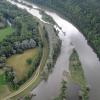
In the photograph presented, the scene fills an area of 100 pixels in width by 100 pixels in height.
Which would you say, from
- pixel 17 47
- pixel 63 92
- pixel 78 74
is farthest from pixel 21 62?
pixel 63 92

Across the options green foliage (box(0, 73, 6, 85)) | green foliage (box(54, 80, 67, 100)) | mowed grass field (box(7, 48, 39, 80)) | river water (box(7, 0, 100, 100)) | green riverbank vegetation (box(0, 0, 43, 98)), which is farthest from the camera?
mowed grass field (box(7, 48, 39, 80))

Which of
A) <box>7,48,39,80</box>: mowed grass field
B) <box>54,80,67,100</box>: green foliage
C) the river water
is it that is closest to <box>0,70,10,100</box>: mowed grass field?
<box>7,48,39,80</box>: mowed grass field

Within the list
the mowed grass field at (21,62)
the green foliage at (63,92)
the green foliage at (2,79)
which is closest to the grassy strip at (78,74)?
the green foliage at (63,92)

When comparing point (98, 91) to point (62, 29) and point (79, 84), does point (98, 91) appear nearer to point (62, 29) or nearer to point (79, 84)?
point (79, 84)

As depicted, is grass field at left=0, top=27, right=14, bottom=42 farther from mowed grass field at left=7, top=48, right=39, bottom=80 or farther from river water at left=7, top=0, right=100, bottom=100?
river water at left=7, top=0, right=100, bottom=100

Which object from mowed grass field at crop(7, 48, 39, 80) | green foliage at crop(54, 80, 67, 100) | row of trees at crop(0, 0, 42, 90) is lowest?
green foliage at crop(54, 80, 67, 100)

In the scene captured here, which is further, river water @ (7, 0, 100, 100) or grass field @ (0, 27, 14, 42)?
grass field @ (0, 27, 14, 42)
